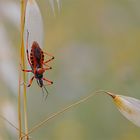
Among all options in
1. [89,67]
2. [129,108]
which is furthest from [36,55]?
[89,67]

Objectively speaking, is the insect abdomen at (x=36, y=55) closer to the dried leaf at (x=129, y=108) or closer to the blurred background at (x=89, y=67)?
the dried leaf at (x=129, y=108)

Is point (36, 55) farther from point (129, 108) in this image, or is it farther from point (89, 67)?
point (89, 67)

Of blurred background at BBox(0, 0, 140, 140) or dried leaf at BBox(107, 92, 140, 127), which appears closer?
dried leaf at BBox(107, 92, 140, 127)

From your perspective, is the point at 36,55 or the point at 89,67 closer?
the point at 36,55

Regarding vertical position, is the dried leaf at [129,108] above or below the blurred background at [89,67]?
below

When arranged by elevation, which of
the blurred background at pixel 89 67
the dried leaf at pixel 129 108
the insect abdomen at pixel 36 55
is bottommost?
the dried leaf at pixel 129 108

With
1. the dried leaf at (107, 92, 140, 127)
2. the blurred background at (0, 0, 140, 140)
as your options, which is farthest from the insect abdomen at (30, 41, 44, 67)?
the blurred background at (0, 0, 140, 140)

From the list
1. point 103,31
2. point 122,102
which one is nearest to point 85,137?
point 103,31

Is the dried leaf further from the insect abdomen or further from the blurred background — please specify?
the blurred background

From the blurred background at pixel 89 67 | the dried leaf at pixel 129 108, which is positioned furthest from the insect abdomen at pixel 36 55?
the blurred background at pixel 89 67

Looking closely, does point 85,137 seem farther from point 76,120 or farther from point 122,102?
point 122,102
